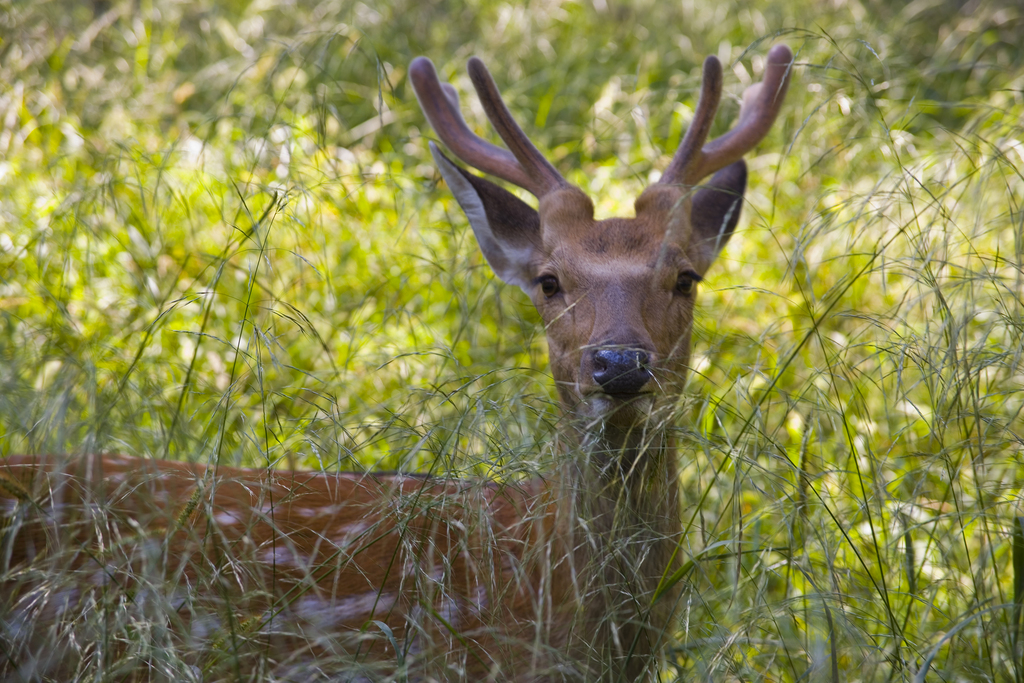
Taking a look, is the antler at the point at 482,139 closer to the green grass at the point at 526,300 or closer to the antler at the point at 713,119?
the green grass at the point at 526,300

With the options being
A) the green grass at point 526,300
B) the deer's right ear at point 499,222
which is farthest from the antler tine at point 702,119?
the deer's right ear at point 499,222

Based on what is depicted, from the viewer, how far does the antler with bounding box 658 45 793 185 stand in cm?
341

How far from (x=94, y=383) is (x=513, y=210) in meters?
1.85

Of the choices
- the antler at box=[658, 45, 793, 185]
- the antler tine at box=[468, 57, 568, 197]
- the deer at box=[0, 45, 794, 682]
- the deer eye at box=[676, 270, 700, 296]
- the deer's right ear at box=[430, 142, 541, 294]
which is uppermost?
the antler at box=[658, 45, 793, 185]

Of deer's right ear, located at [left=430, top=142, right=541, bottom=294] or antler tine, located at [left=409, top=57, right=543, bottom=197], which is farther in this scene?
antler tine, located at [left=409, top=57, right=543, bottom=197]

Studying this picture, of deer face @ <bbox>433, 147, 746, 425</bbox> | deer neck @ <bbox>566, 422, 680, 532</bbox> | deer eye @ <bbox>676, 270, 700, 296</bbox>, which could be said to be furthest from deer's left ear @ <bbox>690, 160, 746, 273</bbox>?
deer neck @ <bbox>566, 422, 680, 532</bbox>

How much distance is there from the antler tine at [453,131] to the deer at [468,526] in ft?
0.03

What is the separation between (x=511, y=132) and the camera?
3506 mm

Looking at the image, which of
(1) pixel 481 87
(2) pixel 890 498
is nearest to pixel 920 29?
(1) pixel 481 87

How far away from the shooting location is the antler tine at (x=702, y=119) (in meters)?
3.40

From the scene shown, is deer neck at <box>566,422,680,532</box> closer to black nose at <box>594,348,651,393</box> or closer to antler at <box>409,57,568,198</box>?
black nose at <box>594,348,651,393</box>

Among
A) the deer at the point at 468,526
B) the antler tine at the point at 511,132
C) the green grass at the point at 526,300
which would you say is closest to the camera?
the deer at the point at 468,526

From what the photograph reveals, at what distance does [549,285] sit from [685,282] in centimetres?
48

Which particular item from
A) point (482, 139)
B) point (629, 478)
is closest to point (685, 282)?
point (629, 478)
